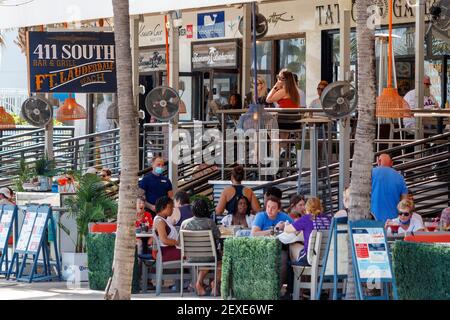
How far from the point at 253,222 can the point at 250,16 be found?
9687 millimetres

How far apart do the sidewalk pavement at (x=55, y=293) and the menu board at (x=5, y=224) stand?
0.80 m

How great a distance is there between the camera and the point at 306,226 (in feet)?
50.9

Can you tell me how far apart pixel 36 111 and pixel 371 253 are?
33.6 feet

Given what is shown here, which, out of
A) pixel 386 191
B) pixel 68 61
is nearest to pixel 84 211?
pixel 68 61

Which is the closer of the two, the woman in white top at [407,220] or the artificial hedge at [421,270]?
the artificial hedge at [421,270]

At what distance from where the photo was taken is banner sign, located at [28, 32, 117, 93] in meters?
21.2

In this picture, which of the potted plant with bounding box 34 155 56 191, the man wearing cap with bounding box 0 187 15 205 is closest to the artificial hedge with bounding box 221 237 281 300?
the man wearing cap with bounding box 0 187 15 205

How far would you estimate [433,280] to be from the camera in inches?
527

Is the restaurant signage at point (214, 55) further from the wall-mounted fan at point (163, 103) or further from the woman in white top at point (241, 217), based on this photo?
the woman in white top at point (241, 217)

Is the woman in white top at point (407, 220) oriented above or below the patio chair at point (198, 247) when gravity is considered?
above

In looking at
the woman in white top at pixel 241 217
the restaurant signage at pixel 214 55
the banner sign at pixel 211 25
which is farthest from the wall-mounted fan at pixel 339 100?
the banner sign at pixel 211 25

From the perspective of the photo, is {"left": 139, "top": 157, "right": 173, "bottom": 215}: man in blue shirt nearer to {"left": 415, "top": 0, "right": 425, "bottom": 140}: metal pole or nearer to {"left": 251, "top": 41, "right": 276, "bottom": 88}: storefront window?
{"left": 415, "top": 0, "right": 425, "bottom": 140}: metal pole

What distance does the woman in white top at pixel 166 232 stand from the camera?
666 inches
